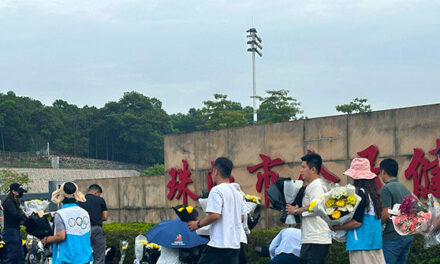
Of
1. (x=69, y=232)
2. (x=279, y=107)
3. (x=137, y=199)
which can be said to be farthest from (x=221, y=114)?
(x=69, y=232)

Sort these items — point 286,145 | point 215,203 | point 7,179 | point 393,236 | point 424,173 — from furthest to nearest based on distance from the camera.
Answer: point 7,179
point 286,145
point 424,173
point 393,236
point 215,203

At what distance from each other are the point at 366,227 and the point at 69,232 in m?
3.20

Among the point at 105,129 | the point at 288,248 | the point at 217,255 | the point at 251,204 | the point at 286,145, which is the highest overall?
the point at 105,129

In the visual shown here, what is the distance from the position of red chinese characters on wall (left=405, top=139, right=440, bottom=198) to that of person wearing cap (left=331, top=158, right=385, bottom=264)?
4228mm

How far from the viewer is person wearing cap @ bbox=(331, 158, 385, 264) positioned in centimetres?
617

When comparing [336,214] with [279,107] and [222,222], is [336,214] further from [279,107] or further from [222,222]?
[279,107]

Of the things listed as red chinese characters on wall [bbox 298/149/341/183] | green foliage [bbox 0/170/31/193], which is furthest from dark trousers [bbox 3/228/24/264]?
green foliage [bbox 0/170/31/193]

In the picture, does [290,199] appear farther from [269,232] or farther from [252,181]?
[252,181]

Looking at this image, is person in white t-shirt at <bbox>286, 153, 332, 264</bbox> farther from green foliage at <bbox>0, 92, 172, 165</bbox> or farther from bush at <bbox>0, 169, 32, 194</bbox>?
green foliage at <bbox>0, 92, 172, 165</bbox>

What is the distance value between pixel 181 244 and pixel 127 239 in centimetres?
408

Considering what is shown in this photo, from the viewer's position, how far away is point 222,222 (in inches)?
266

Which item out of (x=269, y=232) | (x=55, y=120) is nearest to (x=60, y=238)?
(x=269, y=232)

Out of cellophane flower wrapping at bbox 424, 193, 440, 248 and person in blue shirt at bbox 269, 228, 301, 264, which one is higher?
cellophane flower wrapping at bbox 424, 193, 440, 248

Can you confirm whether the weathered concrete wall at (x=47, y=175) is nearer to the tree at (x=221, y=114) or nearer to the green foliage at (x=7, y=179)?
the green foliage at (x=7, y=179)
